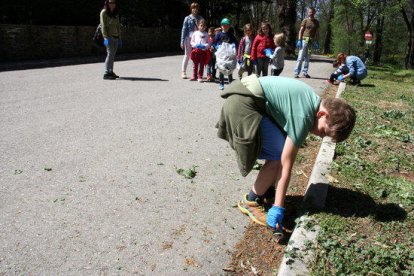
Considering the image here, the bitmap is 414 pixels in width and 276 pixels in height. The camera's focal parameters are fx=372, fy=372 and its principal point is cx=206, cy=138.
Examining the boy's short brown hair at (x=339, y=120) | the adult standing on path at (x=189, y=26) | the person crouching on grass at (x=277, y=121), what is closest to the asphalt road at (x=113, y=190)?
the person crouching on grass at (x=277, y=121)

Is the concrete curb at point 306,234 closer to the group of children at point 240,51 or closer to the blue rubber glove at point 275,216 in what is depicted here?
the blue rubber glove at point 275,216

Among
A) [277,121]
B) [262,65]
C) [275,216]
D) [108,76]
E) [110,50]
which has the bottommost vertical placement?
[275,216]

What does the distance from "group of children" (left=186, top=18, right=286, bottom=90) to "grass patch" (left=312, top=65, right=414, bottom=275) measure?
11.6 feet

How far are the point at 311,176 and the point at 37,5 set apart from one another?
52.2ft

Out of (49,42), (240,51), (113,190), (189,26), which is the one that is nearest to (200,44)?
(189,26)

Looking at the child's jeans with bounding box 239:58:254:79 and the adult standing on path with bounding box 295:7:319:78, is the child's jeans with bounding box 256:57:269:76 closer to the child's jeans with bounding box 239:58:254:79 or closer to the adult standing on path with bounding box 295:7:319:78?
the child's jeans with bounding box 239:58:254:79

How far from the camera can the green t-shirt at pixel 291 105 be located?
259cm

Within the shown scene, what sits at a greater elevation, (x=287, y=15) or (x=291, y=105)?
(x=287, y=15)

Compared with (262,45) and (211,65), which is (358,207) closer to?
(262,45)

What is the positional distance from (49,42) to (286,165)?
14678 mm

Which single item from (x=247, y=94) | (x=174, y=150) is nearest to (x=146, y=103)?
(x=174, y=150)

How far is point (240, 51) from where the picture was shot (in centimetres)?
989

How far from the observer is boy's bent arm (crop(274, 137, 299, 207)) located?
2.62 meters

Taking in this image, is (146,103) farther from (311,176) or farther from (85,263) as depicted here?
(85,263)
